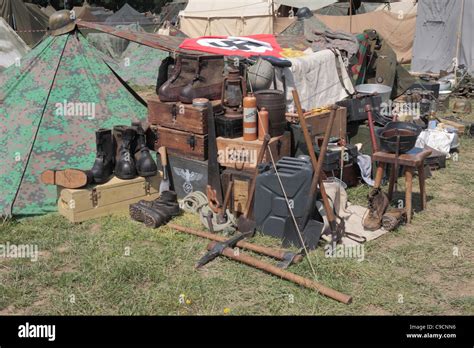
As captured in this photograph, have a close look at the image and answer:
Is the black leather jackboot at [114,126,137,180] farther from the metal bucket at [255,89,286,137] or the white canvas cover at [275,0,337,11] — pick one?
the white canvas cover at [275,0,337,11]

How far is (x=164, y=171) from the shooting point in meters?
6.05

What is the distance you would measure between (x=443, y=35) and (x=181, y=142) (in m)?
12.1

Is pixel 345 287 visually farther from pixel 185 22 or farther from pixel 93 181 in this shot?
pixel 185 22

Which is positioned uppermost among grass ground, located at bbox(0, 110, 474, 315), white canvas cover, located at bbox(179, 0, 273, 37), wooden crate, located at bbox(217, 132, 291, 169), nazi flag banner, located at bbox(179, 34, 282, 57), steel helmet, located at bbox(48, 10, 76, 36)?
white canvas cover, located at bbox(179, 0, 273, 37)

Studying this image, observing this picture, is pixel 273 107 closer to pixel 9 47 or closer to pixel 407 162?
pixel 407 162

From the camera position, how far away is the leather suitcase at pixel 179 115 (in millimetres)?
5730

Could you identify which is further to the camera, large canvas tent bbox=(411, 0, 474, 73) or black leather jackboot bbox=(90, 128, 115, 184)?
large canvas tent bbox=(411, 0, 474, 73)

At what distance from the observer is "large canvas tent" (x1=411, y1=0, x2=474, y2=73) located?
577 inches

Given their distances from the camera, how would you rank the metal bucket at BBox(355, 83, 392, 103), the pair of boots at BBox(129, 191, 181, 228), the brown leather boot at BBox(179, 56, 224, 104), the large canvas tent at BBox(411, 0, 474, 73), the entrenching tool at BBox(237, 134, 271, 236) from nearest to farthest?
1. the entrenching tool at BBox(237, 134, 271, 236)
2. the pair of boots at BBox(129, 191, 181, 228)
3. the brown leather boot at BBox(179, 56, 224, 104)
4. the metal bucket at BBox(355, 83, 392, 103)
5. the large canvas tent at BBox(411, 0, 474, 73)

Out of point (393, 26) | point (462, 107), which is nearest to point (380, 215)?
point (462, 107)

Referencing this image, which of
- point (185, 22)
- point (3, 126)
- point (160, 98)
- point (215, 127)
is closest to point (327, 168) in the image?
point (215, 127)

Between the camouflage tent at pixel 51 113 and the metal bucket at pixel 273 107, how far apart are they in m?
1.83

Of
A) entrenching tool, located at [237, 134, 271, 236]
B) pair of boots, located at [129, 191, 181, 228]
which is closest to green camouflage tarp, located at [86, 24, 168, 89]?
pair of boots, located at [129, 191, 181, 228]

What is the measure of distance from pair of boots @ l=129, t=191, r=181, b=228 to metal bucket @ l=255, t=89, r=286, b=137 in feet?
4.28
